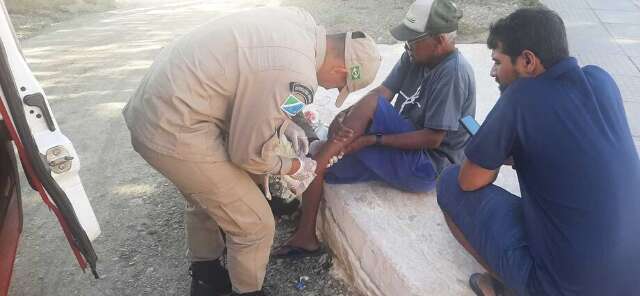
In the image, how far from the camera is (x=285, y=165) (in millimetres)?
1955

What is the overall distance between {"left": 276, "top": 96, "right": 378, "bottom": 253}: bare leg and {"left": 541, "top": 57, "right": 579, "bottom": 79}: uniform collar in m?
0.90

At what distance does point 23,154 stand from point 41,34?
638cm

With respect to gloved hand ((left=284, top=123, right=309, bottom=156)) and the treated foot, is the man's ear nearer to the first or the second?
gloved hand ((left=284, top=123, right=309, bottom=156))

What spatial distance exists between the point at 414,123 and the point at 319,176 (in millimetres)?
521

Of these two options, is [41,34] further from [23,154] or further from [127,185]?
[23,154]

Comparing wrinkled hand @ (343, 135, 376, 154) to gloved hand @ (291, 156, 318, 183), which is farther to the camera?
wrinkled hand @ (343, 135, 376, 154)

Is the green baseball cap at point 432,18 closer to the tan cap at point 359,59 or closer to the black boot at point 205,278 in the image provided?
the tan cap at point 359,59

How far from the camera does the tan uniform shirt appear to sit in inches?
65.4

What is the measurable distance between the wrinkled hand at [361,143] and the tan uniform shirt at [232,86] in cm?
53

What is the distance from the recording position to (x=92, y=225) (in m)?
1.93

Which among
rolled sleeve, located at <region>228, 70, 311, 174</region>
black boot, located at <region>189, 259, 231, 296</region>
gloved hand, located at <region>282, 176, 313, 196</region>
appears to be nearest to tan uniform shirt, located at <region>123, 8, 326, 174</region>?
rolled sleeve, located at <region>228, 70, 311, 174</region>

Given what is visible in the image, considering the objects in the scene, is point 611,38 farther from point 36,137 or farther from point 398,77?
point 36,137

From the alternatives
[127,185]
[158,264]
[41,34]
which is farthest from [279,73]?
[41,34]

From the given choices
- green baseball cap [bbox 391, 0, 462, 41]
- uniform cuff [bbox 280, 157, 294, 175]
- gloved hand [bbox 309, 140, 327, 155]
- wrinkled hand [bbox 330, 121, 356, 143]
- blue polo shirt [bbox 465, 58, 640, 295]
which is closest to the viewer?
blue polo shirt [bbox 465, 58, 640, 295]
